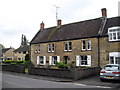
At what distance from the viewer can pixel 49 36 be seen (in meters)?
31.0

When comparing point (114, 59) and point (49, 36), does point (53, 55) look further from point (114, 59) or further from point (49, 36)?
point (114, 59)

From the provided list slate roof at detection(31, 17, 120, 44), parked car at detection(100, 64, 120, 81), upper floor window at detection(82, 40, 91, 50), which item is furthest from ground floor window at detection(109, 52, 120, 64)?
parked car at detection(100, 64, 120, 81)

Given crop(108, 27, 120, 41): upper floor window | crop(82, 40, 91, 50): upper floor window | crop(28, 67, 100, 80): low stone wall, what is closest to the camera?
crop(28, 67, 100, 80): low stone wall

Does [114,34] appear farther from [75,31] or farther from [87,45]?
[75,31]

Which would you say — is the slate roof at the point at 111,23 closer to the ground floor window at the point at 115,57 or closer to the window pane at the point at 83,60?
the ground floor window at the point at 115,57

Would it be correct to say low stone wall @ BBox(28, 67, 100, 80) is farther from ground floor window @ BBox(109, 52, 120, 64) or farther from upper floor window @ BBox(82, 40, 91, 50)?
upper floor window @ BBox(82, 40, 91, 50)

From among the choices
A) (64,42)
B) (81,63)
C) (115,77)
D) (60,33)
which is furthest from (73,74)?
(60,33)

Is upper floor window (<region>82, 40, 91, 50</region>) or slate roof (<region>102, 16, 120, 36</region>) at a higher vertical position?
slate roof (<region>102, 16, 120, 36</region>)

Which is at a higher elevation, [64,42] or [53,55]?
[64,42]

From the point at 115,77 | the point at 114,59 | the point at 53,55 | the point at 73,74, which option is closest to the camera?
the point at 115,77

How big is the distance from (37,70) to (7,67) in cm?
862

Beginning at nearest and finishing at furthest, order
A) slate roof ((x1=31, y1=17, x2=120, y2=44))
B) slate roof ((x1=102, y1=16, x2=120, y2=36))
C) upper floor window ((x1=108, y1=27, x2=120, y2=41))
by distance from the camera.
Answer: upper floor window ((x1=108, y1=27, x2=120, y2=41)) → slate roof ((x1=102, y1=16, x2=120, y2=36)) → slate roof ((x1=31, y1=17, x2=120, y2=44))

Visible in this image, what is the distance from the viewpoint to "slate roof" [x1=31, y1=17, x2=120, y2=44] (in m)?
23.5

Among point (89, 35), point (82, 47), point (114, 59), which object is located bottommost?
point (114, 59)
